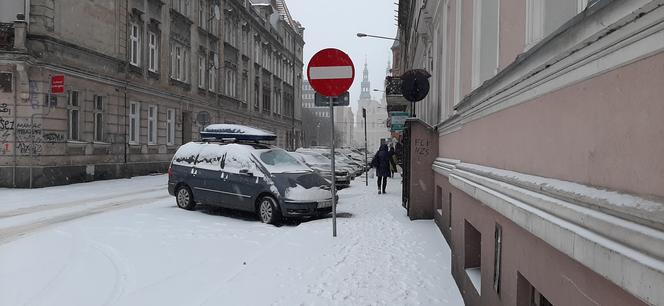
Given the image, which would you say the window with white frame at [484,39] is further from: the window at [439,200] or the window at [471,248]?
the window at [439,200]

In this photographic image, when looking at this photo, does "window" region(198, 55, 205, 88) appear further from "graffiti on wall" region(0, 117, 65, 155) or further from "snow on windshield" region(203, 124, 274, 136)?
"snow on windshield" region(203, 124, 274, 136)

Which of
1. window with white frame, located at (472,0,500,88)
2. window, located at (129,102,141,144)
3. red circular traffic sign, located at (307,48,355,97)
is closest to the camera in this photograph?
window with white frame, located at (472,0,500,88)

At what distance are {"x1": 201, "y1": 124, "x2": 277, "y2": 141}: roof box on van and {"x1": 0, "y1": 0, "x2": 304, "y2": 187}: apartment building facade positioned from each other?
8.32 m

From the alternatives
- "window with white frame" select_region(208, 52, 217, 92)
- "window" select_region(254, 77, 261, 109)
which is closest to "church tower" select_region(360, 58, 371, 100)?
"window" select_region(254, 77, 261, 109)

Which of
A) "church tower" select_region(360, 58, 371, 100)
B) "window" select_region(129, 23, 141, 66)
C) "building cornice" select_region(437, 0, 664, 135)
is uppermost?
"church tower" select_region(360, 58, 371, 100)

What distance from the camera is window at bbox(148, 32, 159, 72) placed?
82.3ft

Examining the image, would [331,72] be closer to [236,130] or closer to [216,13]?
[236,130]

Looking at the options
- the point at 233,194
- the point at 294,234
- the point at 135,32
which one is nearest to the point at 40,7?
the point at 135,32

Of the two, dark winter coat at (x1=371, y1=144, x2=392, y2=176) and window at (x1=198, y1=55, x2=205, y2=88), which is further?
window at (x1=198, y1=55, x2=205, y2=88)

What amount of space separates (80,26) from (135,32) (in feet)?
15.0

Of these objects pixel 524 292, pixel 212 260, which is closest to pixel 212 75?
pixel 212 260

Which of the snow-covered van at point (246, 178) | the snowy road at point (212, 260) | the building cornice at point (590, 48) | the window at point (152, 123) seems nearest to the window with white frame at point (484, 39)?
the building cornice at point (590, 48)

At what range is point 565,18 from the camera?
119 inches

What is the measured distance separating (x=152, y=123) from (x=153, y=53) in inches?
142
